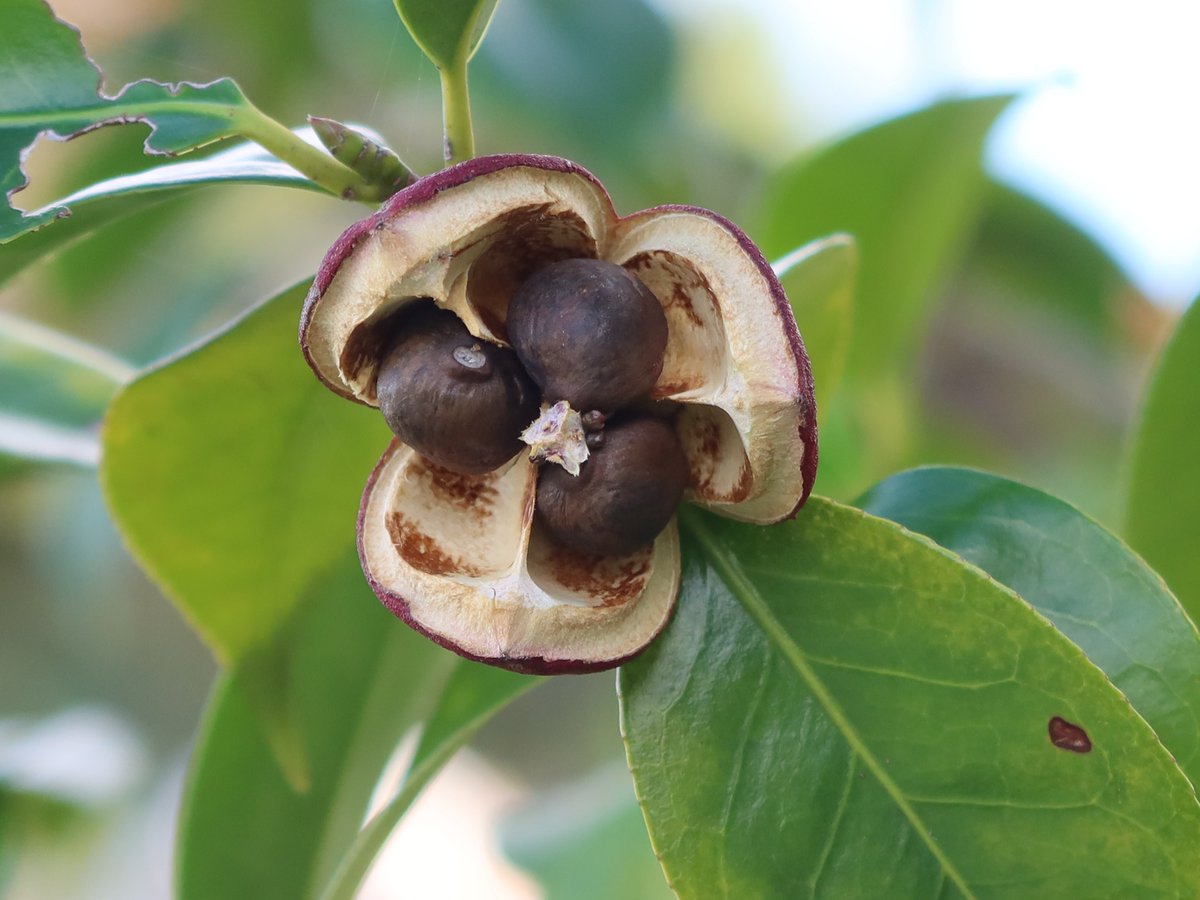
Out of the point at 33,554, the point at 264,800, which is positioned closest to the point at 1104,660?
the point at 264,800

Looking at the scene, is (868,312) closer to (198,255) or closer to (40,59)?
(40,59)

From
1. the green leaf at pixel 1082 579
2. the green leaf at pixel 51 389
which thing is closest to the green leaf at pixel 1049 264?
the green leaf at pixel 1082 579

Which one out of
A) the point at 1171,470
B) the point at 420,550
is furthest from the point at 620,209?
the point at 420,550

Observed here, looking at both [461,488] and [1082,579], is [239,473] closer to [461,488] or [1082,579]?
[461,488]

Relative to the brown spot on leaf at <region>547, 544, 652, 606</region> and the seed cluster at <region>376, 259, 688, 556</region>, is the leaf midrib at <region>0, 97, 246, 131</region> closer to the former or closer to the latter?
the seed cluster at <region>376, 259, 688, 556</region>

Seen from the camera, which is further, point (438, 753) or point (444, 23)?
point (438, 753)

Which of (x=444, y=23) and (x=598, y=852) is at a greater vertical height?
(x=444, y=23)

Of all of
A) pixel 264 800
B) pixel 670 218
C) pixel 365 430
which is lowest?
pixel 264 800
